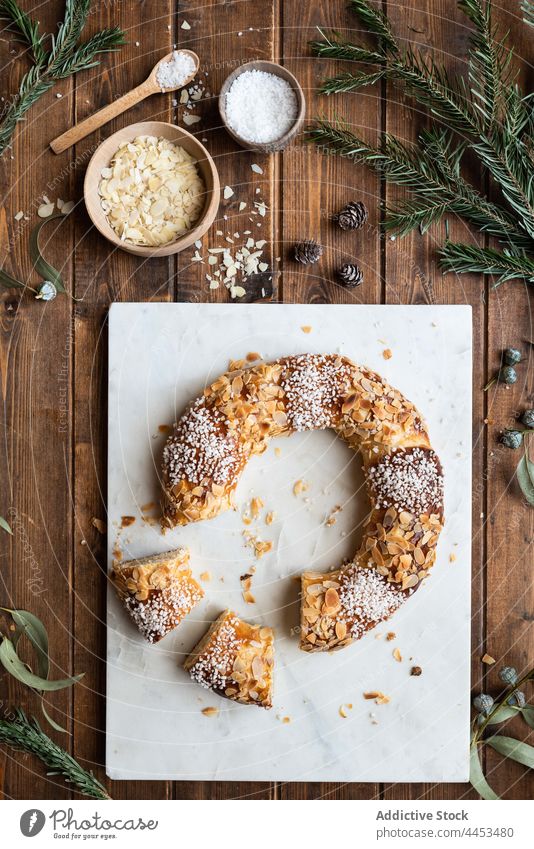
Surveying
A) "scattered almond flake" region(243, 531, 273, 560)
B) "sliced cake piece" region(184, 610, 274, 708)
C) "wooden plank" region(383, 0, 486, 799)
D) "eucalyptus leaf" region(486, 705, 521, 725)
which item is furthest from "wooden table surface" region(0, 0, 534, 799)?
"scattered almond flake" region(243, 531, 273, 560)

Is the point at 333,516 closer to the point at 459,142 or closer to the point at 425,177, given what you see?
the point at 425,177

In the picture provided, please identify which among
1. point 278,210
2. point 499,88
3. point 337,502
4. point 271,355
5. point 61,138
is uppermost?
point 499,88

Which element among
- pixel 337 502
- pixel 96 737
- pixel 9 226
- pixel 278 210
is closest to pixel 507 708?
pixel 337 502

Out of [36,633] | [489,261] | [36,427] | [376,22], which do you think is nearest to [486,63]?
[376,22]

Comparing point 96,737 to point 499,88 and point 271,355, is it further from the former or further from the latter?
point 499,88

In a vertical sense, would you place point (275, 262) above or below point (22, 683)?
above
